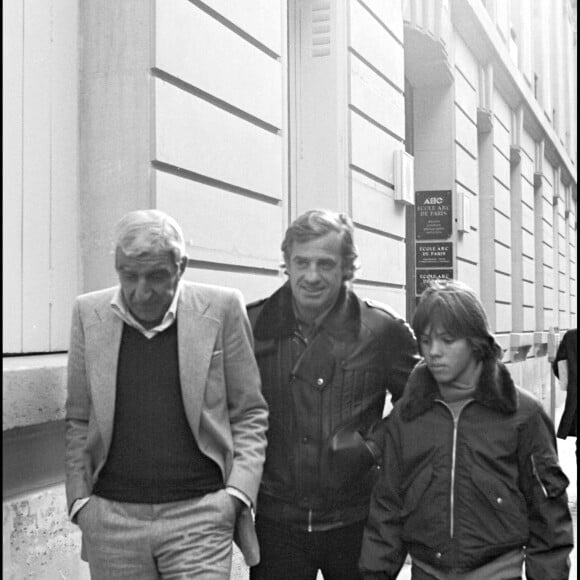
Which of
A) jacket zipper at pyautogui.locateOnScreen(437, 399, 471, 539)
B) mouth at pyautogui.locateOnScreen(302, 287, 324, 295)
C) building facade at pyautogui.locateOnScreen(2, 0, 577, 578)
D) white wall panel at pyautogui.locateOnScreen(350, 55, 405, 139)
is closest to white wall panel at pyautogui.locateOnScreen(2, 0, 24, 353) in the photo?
building facade at pyautogui.locateOnScreen(2, 0, 577, 578)

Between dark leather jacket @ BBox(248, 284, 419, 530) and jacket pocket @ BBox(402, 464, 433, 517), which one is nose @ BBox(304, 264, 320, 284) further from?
jacket pocket @ BBox(402, 464, 433, 517)

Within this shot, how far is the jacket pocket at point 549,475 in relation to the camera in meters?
2.99

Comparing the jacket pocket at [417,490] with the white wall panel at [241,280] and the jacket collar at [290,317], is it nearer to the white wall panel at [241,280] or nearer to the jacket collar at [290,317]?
the jacket collar at [290,317]

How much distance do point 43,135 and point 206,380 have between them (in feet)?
5.74

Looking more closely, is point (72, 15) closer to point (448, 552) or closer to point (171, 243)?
point (171, 243)

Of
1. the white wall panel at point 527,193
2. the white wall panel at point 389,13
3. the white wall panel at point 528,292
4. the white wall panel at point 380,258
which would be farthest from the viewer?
the white wall panel at point 527,193

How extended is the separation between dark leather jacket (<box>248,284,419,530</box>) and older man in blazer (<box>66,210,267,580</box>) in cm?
28

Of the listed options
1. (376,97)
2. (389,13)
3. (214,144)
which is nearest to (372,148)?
(376,97)

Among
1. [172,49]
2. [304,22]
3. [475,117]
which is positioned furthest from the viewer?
[475,117]

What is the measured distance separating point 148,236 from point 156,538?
0.86 m

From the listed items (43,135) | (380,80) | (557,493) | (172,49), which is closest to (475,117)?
(380,80)

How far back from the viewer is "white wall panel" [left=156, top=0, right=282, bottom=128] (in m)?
4.88

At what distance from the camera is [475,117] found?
528 inches

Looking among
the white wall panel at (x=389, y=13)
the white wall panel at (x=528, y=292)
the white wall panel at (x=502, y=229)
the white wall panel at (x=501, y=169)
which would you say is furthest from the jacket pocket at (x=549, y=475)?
the white wall panel at (x=528, y=292)
